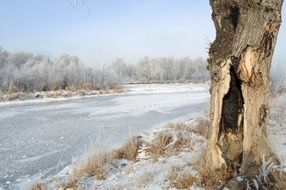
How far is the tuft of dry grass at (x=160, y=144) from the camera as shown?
6.42m

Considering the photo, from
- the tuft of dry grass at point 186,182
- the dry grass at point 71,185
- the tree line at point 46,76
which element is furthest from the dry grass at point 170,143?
the tree line at point 46,76

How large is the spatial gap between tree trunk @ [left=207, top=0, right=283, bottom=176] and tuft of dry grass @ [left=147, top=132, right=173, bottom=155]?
2142mm

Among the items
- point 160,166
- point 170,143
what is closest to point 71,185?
point 160,166

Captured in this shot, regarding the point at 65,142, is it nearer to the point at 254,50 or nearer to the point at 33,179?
the point at 33,179

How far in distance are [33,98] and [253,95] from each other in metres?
30.5

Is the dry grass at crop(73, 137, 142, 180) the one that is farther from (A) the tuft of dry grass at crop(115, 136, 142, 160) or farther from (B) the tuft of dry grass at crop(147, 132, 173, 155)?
(B) the tuft of dry grass at crop(147, 132, 173, 155)

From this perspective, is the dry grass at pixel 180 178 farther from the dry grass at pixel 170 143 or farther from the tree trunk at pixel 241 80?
the dry grass at pixel 170 143

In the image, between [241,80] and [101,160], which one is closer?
[241,80]

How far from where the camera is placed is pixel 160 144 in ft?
22.4

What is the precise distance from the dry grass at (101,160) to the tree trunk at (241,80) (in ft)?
6.42

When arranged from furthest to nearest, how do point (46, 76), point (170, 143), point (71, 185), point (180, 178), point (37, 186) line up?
point (46, 76), point (170, 143), point (37, 186), point (71, 185), point (180, 178)

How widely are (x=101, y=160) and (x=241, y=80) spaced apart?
116 inches

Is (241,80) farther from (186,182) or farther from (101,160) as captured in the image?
(101,160)

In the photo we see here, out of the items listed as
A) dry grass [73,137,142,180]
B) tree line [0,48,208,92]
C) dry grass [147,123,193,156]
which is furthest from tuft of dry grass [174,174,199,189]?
tree line [0,48,208,92]
